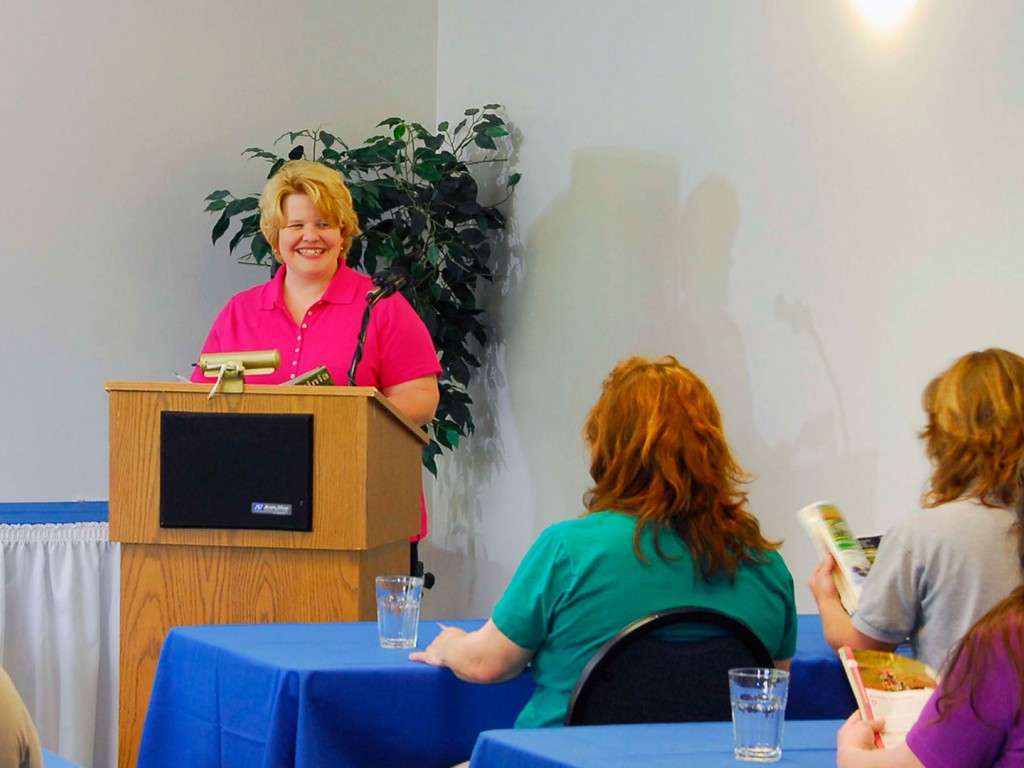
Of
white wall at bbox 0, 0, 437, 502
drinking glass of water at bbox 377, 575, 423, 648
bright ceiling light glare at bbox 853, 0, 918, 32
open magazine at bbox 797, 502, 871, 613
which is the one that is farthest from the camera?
white wall at bbox 0, 0, 437, 502

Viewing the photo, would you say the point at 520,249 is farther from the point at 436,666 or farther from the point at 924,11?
the point at 436,666

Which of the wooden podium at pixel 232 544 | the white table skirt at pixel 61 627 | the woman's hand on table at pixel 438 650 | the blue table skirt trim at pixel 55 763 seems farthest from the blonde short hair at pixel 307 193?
the blue table skirt trim at pixel 55 763

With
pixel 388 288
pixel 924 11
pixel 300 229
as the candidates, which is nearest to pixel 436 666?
pixel 388 288

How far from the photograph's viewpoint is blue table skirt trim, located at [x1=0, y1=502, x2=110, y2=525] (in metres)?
3.79

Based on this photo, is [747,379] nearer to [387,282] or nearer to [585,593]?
[387,282]

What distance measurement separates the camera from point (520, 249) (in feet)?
17.6

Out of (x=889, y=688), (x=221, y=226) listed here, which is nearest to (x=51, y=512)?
(x=221, y=226)

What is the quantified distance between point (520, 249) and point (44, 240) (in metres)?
1.83

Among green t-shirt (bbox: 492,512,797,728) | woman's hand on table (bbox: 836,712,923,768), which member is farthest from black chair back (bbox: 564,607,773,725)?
woman's hand on table (bbox: 836,712,923,768)

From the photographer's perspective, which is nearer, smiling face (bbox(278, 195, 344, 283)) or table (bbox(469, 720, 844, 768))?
table (bbox(469, 720, 844, 768))

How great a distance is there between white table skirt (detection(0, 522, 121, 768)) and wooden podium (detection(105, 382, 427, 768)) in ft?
3.64

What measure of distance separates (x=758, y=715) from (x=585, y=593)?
0.46m

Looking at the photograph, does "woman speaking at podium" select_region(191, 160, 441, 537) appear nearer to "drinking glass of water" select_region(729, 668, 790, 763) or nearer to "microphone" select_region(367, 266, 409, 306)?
"microphone" select_region(367, 266, 409, 306)

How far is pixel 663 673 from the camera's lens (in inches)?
73.3
